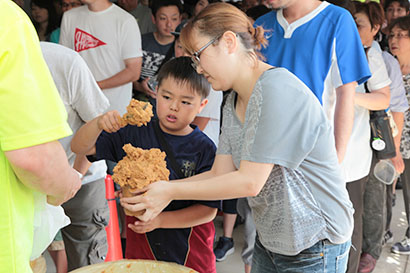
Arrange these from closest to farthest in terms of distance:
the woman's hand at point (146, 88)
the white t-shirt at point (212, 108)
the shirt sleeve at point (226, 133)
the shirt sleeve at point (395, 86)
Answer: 1. the shirt sleeve at point (226, 133)
2. the white t-shirt at point (212, 108)
3. the shirt sleeve at point (395, 86)
4. the woman's hand at point (146, 88)

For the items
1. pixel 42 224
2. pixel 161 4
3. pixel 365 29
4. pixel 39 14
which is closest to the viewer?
pixel 42 224

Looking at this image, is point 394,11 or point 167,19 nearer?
point 167,19

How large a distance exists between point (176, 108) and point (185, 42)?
416mm

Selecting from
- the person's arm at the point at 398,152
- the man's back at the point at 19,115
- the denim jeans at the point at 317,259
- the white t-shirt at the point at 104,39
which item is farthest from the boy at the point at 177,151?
the person's arm at the point at 398,152

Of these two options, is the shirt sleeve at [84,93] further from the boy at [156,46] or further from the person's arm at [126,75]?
the boy at [156,46]

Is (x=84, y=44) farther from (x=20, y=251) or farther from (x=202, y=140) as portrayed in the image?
(x=20, y=251)

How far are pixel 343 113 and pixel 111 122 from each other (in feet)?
3.65

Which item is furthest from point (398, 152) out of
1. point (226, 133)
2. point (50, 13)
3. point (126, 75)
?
point (50, 13)

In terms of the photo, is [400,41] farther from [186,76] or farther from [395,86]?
[186,76]

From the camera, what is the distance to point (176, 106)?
2.06 meters

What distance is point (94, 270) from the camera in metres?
1.58

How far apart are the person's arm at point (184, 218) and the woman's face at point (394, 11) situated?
14.3 ft

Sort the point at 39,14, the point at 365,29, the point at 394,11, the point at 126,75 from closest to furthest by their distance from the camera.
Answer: the point at 365,29 < the point at 126,75 < the point at 39,14 < the point at 394,11

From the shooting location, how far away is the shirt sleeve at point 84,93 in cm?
229
